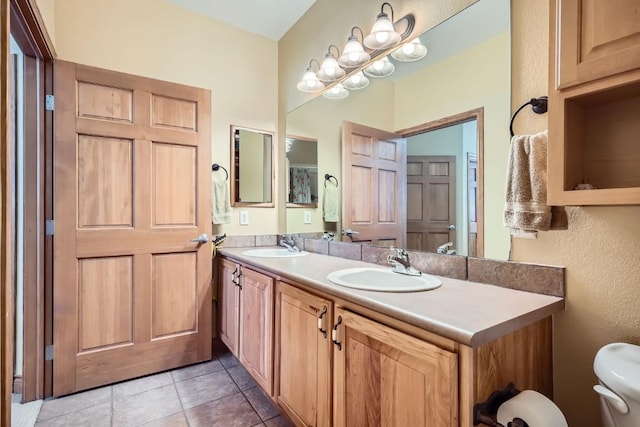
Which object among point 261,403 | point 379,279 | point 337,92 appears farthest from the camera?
point 337,92

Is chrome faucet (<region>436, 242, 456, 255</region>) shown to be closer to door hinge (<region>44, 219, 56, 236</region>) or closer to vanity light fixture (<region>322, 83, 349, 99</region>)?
vanity light fixture (<region>322, 83, 349, 99</region>)

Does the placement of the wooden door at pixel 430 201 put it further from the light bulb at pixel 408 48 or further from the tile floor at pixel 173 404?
the tile floor at pixel 173 404

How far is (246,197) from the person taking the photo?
265cm

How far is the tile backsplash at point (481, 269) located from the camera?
3.64 feet

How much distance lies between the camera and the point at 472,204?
1395 mm

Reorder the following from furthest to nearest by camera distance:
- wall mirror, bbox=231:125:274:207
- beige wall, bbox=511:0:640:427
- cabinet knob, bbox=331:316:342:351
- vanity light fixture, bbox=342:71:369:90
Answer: wall mirror, bbox=231:125:274:207, vanity light fixture, bbox=342:71:369:90, cabinet knob, bbox=331:316:342:351, beige wall, bbox=511:0:640:427

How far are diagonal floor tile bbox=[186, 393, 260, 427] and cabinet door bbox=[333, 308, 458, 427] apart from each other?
0.73 m

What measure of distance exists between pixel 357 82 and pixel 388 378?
1.71m

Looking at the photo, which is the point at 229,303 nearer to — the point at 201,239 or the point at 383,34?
the point at 201,239

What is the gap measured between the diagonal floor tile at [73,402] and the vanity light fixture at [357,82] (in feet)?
7.93

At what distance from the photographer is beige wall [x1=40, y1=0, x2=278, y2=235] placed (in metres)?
2.06

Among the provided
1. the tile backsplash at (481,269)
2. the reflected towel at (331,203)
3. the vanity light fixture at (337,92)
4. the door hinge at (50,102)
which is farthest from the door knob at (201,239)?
the vanity light fixture at (337,92)

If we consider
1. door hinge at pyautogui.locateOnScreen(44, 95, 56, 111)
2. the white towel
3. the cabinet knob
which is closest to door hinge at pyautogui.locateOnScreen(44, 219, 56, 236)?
door hinge at pyautogui.locateOnScreen(44, 95, 56, 111)

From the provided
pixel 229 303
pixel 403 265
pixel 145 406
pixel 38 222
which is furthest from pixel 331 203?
pixel 38 222
